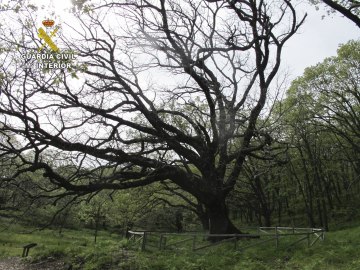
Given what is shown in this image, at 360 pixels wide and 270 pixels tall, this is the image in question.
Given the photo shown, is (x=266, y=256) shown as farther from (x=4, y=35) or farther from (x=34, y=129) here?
(x=4, y=35)

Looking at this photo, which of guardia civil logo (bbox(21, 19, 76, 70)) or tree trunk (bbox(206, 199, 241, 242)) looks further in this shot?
tree trunk (bbox(206, 199, 241, 242))

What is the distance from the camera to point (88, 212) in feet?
127

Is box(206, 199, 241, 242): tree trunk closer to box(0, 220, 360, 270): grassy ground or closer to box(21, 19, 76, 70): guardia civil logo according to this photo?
box(0, 220, 360, 270): grassy ground

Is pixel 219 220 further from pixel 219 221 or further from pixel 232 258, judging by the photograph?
pixel 232 258

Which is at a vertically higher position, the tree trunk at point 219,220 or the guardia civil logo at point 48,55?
the guardia civil logo at point 48,55

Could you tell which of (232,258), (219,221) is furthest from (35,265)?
(232,258)

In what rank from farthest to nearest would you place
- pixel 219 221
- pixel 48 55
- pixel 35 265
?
pixel 219 221 < pixel 35 265 < pixel 48 55

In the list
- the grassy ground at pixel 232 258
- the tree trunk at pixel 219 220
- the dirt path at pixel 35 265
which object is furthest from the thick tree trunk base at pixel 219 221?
the dirt path at pixel 35 265

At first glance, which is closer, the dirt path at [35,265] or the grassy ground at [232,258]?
the grassy ground at [232,258]

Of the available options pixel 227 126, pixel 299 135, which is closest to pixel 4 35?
pixel 227 126

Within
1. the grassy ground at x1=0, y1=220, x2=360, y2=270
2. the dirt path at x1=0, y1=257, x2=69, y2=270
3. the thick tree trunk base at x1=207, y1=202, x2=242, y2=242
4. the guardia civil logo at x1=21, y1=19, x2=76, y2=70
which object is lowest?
the dirt path at x1=0, y1=257, x2=69, y2=270

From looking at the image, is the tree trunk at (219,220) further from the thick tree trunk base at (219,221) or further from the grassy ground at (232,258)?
the grassy ground at (232,258)

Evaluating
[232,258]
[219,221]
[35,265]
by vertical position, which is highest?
[219,221]

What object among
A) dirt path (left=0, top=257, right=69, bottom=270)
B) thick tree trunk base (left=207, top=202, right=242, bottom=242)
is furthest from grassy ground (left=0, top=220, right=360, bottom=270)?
thick tree trunk base (left=207, top=202, right=242, bottom=242)
